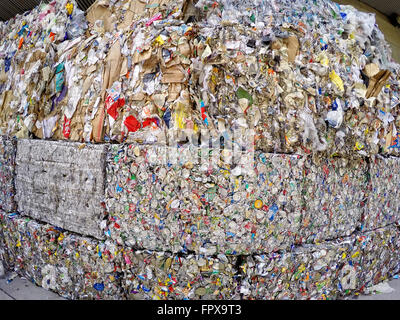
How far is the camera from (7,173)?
2916 millimetres

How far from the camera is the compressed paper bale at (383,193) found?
2.65m

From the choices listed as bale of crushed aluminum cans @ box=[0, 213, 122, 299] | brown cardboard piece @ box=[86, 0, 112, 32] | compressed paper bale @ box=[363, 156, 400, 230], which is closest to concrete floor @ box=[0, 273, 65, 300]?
bale of crushed aluminum cans @ box=[0, 213, 122, 299]

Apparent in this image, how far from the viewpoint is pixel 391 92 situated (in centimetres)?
284

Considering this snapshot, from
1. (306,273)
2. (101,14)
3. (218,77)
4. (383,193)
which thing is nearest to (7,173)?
(101,14)

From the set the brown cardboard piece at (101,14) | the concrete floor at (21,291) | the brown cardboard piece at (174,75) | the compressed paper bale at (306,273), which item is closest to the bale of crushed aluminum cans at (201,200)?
the compressed paper bale at (306,273)

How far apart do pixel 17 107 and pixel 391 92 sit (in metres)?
3.40

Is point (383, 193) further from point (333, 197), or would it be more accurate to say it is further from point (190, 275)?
point (190, 275)

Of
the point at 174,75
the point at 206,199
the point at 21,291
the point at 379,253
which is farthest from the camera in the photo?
the point at 379,253

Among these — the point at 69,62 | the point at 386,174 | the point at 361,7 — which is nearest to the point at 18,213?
the point at 69,62

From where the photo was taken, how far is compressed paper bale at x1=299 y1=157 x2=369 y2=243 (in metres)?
2.19

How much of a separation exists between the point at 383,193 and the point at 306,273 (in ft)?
3.72

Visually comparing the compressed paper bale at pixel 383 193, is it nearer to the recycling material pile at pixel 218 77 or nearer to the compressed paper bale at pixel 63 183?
the recycling material pile at pixel 218 77

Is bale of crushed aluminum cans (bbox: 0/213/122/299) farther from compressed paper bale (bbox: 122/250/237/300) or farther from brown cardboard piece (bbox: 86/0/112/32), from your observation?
brown cardboard piece (bbox: 86/0/112/32)

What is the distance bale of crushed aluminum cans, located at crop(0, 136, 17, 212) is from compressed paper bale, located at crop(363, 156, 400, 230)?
3.05 metres
